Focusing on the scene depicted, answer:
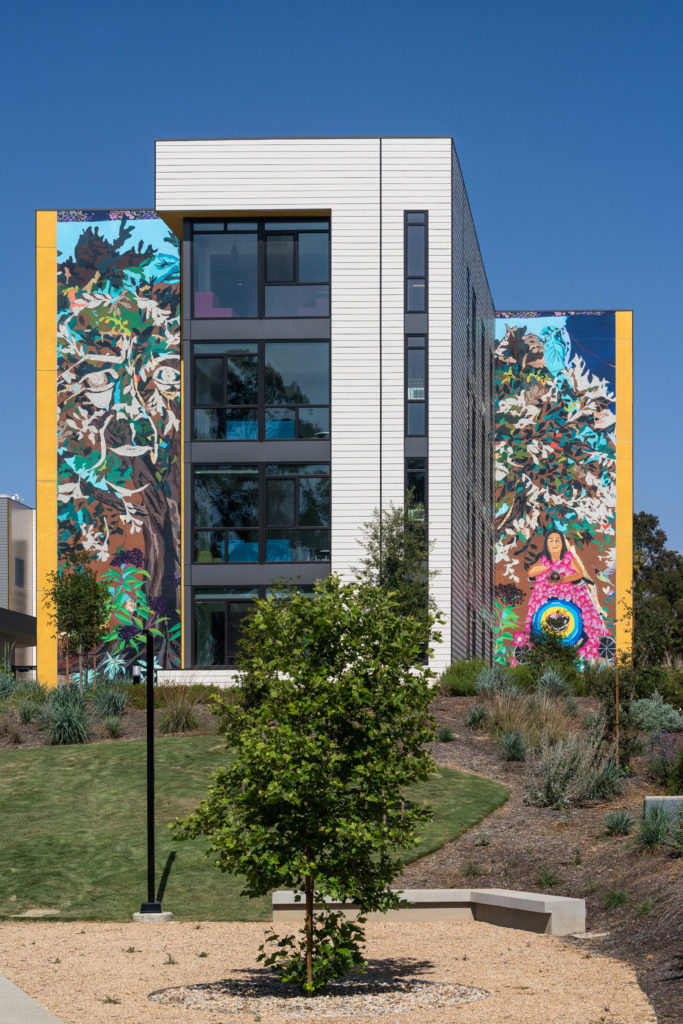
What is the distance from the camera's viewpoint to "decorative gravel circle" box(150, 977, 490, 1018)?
28.2 ft

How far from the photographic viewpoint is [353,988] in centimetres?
940

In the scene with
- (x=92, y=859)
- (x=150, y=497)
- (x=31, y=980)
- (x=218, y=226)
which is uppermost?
(x=218, y=226)

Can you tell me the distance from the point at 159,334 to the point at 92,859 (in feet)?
64.5

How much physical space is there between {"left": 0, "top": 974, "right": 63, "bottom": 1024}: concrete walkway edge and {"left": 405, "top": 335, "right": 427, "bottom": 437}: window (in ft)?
76.2

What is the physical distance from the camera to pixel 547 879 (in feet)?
47.2

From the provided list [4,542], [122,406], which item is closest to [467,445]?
[122,406]

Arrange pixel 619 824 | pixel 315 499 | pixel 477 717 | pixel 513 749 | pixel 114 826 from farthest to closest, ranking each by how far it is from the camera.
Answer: pixel 315 499 < pixel 477 717 < pixel 513 749 < pixel 114 826 < pixel 619 824

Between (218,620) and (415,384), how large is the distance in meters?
8.21

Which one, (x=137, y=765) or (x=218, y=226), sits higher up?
(x=218, y=226)

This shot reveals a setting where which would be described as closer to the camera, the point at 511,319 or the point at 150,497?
the point at 150,497

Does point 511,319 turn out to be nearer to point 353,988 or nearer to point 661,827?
point 661,827

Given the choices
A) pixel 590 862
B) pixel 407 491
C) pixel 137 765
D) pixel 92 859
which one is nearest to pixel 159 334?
pixel 407 491

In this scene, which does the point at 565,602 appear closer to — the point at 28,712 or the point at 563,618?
the point at 563,618

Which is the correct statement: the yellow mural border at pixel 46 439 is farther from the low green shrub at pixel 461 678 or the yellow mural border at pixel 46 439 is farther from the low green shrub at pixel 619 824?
the low green shrub at pixel 619 824
